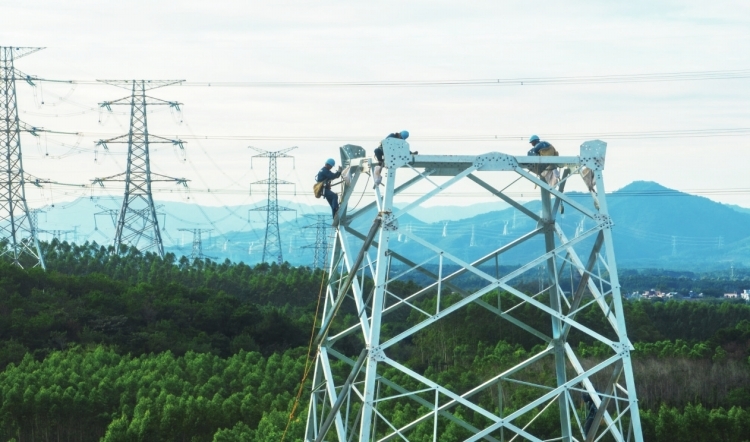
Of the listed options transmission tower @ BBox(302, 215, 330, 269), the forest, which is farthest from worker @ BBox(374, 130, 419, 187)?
transmission tower @ BBox(302, 215, 330, 269)

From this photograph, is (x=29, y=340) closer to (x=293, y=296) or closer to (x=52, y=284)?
(x=52, y=284)

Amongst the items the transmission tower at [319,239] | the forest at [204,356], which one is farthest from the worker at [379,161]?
the transmission tower at [319,239]

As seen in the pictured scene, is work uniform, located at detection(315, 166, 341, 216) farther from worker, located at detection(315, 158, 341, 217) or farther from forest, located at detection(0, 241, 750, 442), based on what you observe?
forest, located at detection(0, 241, 750, 442)

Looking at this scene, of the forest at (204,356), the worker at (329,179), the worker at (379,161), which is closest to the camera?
the worker at (379,161)

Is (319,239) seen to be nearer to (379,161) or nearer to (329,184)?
(329,184)

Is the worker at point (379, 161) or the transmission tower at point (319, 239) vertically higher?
the worker at point (379, 161)

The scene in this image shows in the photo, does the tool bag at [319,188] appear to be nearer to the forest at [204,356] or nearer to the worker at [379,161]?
the worker at [379,161]

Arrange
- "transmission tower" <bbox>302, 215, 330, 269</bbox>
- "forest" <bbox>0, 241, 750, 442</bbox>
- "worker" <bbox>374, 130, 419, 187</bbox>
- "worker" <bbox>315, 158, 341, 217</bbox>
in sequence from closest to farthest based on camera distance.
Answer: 1. "worker" <bbox>374, 130, 419, 187</bbox>
2. "worker" <bbox>315, 158, 341, 217</bbox>
3. "forest" <bbox>0, 241, 750, 442</bbox>
4. "transmission tower" <bbox>302, 215, 330, 269</bbox>

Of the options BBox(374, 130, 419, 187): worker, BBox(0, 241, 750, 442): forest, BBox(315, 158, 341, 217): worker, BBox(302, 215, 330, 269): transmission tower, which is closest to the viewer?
BBox(374, 130, 419, 187): worker
